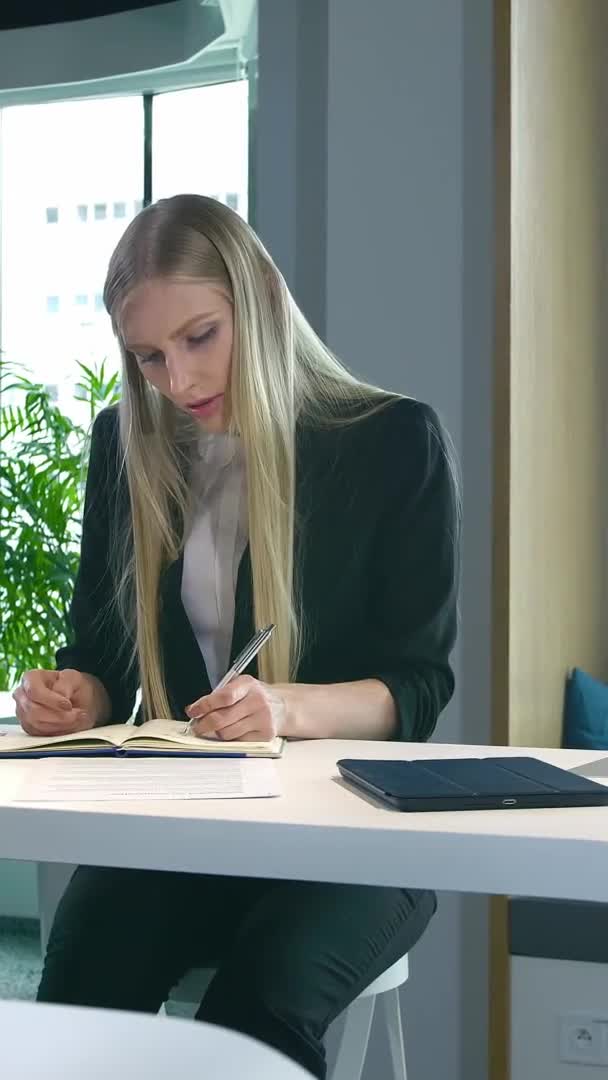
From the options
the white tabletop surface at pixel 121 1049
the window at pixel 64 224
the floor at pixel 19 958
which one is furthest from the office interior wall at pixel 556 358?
the white tabletop surface at pixel 121 1049

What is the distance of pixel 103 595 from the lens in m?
1.85

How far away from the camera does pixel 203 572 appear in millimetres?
1736

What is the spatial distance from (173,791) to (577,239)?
244cm

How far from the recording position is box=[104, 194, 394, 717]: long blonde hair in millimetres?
1649

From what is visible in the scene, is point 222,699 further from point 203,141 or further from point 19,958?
point 203,141

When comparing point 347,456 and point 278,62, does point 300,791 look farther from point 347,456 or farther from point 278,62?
point 278,62

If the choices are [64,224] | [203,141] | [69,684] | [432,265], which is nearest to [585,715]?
[432,265]

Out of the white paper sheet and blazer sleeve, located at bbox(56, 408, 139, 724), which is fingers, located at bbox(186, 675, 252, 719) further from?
blazer sleeve, located at bbox(56, 408, 139, 724)

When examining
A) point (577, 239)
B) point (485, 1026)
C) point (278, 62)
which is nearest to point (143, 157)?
point (278, 62)

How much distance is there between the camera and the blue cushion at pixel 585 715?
9.23 feet

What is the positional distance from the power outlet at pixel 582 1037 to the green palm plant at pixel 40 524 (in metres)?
2.75

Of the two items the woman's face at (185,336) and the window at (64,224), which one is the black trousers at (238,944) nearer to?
the woman's face at (185,336)

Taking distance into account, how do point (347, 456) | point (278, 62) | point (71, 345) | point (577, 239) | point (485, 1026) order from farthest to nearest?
point (71, 345), point (577, 239), point (278, 62), point (485, 1026), point (347, 456)

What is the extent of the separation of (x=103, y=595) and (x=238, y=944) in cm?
76
